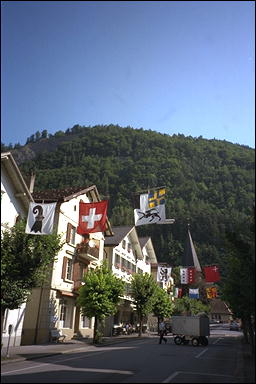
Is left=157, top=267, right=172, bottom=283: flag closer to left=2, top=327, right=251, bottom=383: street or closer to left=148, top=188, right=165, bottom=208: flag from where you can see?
left=148, top=188, right=165, bottom=208: flag

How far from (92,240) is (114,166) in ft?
397

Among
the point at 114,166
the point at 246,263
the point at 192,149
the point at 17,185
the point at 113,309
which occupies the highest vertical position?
the point at 192,149

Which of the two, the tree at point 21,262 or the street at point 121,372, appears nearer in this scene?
the street at point 121,372

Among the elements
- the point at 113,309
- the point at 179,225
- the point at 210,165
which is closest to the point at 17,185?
the point at 113,309

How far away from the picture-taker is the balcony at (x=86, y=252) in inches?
1404

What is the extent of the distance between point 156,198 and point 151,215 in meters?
0.97

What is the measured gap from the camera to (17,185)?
26406 millimetres

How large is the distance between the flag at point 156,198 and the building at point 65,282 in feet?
30.3

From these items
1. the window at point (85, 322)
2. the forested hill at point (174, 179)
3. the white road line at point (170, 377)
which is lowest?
the window at point (85, 322)

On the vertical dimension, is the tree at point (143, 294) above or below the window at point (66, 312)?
above

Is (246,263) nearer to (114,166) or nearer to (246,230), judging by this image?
(246,230)

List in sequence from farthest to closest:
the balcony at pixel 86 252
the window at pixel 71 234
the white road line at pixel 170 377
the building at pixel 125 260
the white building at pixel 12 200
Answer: the building at pixel 125 260 → the balcony at pixel 86 252 → the window at pixel 71 234 → the white building at pixel 12 200 → the white road line at pixel 170 377

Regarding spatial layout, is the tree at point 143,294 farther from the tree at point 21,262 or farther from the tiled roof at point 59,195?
the tree at point 21,262

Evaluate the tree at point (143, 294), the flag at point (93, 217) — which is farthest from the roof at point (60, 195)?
the tree at point (143, 294)
